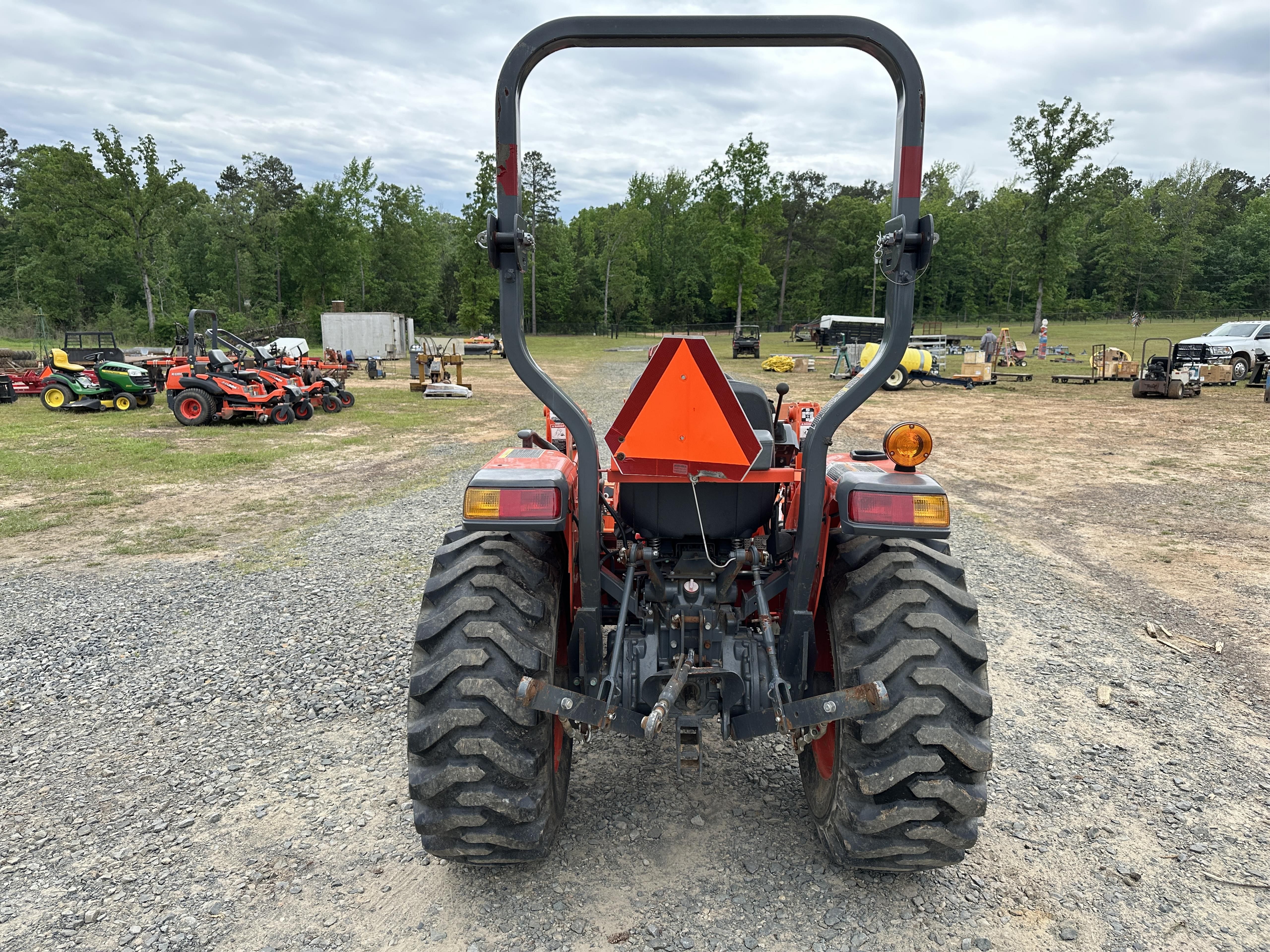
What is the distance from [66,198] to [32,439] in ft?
146

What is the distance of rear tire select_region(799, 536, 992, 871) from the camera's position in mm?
2467

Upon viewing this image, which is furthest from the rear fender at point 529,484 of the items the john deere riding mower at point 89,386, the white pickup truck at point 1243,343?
the white pickup truck at point 1243,343

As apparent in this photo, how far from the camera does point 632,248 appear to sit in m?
68.9

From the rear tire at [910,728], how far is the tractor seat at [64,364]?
65.1 ft

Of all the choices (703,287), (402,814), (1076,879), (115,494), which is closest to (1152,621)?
(1076,879)

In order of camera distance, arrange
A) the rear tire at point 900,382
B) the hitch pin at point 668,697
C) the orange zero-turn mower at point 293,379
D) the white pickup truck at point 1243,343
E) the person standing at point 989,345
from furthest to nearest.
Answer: the person standing at point 989,345, the white pickup truck at point 1243,343, the rear tire at point 900,382, the orange zero-turn mower at point 293,379, the hitch pin at point 668,697

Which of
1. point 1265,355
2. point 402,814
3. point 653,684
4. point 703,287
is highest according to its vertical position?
point 703,287

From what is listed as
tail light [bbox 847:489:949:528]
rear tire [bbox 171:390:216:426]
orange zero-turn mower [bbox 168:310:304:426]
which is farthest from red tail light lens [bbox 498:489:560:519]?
rear tire [bbox 171:390:216:426]

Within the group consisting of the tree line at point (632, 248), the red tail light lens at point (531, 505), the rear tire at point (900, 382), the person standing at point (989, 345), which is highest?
the tree line at point (632, 248)

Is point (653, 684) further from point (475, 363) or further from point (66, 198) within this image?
point (66, 198)

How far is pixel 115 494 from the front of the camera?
31.4 ft

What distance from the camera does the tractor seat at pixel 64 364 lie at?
17.0 meters

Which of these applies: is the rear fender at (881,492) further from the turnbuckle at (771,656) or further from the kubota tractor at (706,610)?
the turnbuckle at (771,656)

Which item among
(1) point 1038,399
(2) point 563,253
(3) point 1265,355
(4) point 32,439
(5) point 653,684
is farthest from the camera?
(2) point 563,253
